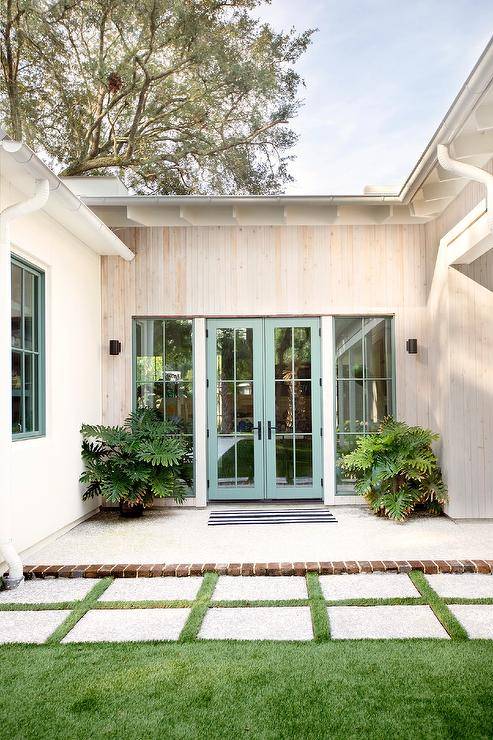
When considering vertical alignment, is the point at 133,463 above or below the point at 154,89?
below

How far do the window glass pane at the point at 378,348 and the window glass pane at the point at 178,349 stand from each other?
1.93m

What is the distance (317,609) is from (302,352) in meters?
3.63

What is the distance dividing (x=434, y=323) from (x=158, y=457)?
308cm

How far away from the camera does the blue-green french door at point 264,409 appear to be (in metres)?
6.54

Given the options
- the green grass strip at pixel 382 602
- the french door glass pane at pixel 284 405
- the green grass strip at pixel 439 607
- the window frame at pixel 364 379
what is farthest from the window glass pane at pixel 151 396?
the green grass strip at pixel 382 602

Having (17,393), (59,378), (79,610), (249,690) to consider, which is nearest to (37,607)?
(79,610)

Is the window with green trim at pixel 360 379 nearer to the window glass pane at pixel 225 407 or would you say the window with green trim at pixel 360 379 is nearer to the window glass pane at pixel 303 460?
the window glass pane at pixel 303 460

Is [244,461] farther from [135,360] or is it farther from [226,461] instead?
[135,360]

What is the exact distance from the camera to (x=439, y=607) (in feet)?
10.8

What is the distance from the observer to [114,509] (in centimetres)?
644

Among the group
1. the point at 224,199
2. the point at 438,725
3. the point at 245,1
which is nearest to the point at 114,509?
the point at 224,199

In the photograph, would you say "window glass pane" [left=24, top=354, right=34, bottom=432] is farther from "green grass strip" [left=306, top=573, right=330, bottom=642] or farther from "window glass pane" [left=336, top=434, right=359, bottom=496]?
"window glass pane" [left=336, top=434, right=359, bottom=496]

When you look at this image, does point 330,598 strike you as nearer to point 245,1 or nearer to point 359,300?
point 359,300

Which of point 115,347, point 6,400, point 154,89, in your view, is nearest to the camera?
point 6,400
